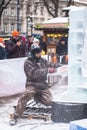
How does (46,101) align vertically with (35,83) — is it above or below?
below

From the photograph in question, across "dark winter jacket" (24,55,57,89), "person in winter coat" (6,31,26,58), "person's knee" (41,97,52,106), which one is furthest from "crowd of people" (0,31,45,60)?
"dark winter jacket" (24,55,57,89)

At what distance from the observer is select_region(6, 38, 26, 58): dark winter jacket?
1243 centimetres

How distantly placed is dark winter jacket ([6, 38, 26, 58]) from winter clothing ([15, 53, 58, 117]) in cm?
398

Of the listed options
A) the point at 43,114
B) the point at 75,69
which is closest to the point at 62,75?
the point at 43,114

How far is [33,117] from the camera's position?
867 centimetres

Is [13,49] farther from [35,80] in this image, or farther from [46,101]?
[35,80]

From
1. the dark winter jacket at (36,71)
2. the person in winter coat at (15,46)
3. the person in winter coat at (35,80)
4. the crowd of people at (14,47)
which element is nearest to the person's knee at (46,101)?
the person in winter coat at (35,80)

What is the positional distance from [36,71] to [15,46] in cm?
428

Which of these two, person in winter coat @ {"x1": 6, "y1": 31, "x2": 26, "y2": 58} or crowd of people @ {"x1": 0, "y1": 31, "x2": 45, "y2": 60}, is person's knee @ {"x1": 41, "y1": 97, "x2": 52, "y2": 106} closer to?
crowd of people @ {"x1": 0, "y1": 31, "x2": 45, "y2": 60}

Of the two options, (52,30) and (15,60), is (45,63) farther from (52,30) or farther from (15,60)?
(52,30)

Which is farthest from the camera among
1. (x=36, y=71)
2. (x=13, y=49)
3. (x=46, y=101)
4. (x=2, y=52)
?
(x=13, y=49)

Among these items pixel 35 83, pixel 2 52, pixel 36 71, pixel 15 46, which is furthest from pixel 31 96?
pixel 15 46

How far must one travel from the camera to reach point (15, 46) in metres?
12.4

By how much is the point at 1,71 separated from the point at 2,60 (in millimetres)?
292
